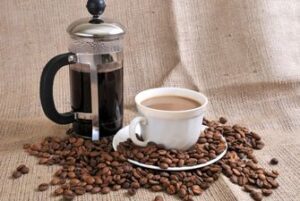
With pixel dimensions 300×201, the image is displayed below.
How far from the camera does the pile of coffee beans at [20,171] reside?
0.83 meters

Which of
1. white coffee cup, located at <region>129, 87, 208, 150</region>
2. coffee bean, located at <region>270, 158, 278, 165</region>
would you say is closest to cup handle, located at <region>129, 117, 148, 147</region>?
white coffee cup, located at <region>129, 87, 208, 150</region>

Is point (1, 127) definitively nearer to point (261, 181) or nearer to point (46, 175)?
point (46, 175)

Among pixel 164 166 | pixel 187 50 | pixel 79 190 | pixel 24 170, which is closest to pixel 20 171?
pixel 24 170

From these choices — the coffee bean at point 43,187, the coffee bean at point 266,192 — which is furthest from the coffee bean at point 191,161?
the coffee bean at point 43,187

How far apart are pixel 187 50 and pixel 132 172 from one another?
0.48 metres

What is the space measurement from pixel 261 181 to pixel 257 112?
329 millimetres

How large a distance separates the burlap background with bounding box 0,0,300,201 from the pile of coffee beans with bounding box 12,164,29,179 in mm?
274

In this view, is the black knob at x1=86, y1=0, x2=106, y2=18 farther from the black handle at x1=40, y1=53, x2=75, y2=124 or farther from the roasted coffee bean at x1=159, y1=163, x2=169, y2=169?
the roasted coffee bean at x1=159, y1=163, x2=169, y2=169

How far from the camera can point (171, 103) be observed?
90 centimetres

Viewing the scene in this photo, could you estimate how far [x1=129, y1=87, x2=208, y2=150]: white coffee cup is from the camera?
0.83 meters

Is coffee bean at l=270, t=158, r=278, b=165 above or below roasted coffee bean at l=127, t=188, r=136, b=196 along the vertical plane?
below

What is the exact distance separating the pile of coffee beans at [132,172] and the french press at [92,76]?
4 centimetres

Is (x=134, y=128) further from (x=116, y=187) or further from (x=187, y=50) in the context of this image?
(x=187, y=50)

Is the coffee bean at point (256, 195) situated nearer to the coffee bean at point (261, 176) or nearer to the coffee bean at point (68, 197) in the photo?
the coffee bean at point (261, 176)
